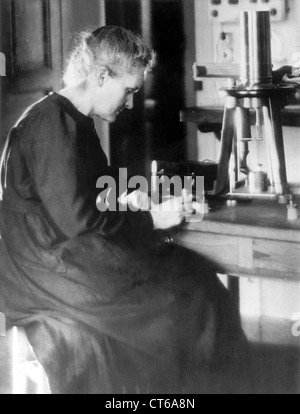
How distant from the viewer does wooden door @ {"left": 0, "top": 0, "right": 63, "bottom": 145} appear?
2.19 m

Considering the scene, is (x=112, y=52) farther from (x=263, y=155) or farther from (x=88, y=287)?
(x=263, y=155)

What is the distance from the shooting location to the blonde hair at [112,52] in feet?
6.35

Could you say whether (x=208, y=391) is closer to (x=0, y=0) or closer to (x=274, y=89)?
(x=274, y=89)

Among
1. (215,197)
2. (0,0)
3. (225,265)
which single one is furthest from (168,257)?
(0,0)

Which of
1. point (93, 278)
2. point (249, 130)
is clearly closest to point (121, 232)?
point (93, 278)

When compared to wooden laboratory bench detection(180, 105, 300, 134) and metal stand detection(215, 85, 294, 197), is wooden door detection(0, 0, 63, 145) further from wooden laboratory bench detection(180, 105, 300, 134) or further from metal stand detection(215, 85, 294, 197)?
metal stand detection(215, 85, 294, 197)

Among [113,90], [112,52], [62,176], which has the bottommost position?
[62,176]

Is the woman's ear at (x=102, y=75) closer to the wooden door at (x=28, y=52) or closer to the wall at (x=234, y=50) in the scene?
the wooden door at (x=28, y=52)

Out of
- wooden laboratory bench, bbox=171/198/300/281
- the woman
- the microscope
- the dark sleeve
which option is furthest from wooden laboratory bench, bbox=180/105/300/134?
the dark sleeve

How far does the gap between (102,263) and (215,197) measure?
1.78 ft

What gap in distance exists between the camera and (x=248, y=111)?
2139 mm

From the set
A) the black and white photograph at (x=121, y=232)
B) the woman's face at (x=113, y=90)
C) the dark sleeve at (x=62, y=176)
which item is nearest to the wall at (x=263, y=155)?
the black and white photograph at (x=121, y=232)

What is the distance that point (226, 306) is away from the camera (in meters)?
1.93

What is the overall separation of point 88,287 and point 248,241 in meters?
0.46
